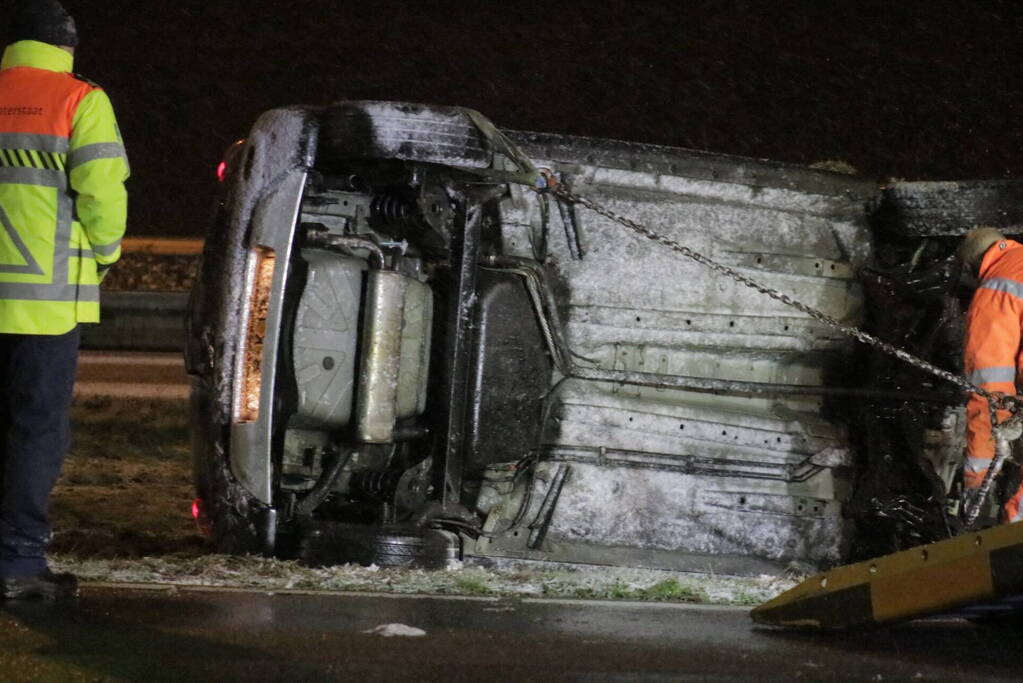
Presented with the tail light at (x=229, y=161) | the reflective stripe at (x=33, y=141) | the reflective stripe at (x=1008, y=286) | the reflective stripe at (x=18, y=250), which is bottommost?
the reflective stripe at (x=18, y=250)

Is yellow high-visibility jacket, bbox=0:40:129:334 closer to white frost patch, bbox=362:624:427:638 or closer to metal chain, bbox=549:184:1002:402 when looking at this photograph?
white frost patch, bbox=362:624:427:638

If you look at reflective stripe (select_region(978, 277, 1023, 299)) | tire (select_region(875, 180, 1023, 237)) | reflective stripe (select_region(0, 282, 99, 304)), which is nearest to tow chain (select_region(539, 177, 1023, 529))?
reflective stripe (select_region(978, 277, 1023, 299))

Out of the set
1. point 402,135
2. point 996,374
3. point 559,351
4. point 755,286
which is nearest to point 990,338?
point 996,374

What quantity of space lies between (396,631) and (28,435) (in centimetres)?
118

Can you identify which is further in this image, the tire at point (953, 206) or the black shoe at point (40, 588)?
the tire at point (953, 206)

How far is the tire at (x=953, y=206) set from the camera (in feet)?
16.9

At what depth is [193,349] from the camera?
466 centimetres

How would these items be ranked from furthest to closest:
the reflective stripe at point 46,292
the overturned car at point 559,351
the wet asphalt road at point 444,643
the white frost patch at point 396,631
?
1. the overturned car at point 559,351
2. the reflective stripe at point 46,292
3. the white frost patch at point 396,631
4. the wet asphalt road at point 444,643

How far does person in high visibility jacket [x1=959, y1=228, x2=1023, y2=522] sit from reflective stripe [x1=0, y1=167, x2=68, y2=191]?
307cm

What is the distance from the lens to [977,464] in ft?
16.0

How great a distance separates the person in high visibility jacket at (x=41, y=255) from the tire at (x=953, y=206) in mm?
2830

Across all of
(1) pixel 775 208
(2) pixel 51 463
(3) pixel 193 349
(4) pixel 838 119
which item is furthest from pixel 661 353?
(4) pixel 838 119

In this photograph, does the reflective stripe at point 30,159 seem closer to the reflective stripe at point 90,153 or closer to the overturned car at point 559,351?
the reflective stripe at point 90,153

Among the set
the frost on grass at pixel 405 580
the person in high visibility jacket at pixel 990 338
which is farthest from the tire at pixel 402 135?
the person in high visibility jacket at pixel 990 338
